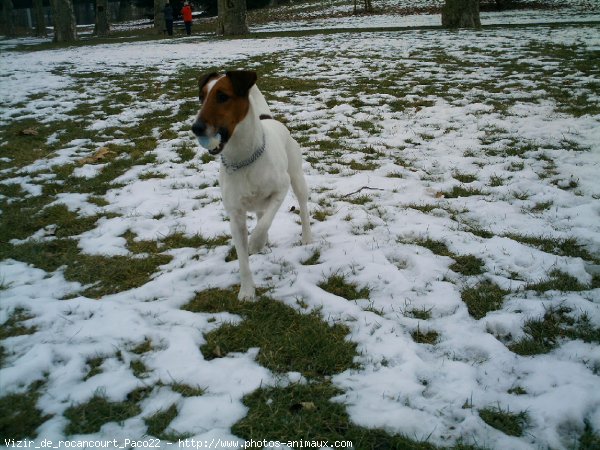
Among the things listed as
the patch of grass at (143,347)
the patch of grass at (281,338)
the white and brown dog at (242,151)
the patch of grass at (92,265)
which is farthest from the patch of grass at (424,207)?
the patch of grass at (143,347)

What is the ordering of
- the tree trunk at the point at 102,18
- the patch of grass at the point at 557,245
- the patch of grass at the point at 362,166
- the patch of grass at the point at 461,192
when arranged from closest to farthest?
the patch of grass at the point at 557,245 < the patch of grass at the point at 461,192 < the patch of grass at the point at 362,166 < the tree trunk at the point at 102,18

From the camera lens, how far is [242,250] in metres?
3.49

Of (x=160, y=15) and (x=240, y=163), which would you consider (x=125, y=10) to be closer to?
(x=160, y=15)

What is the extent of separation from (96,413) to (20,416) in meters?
0.38

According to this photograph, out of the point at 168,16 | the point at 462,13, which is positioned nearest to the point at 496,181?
the point at 462,13

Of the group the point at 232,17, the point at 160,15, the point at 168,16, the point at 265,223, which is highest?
the point at 160,15

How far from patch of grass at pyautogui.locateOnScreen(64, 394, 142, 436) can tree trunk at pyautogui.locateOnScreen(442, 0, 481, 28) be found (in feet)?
76.4

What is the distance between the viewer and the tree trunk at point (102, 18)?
30516mm

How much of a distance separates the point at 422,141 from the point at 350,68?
7.08 metres

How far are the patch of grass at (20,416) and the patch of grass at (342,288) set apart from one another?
2.11 meters

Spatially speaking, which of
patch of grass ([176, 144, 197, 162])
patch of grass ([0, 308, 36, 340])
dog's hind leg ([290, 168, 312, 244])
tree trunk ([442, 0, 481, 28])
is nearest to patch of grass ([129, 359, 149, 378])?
patch of grass ([0, 308, 36, 340])

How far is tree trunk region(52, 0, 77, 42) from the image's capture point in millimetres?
25531

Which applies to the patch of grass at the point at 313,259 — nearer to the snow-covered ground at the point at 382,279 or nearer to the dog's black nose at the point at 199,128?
the snow-covered ground at the point at 382,279

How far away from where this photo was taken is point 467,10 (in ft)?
67.4
